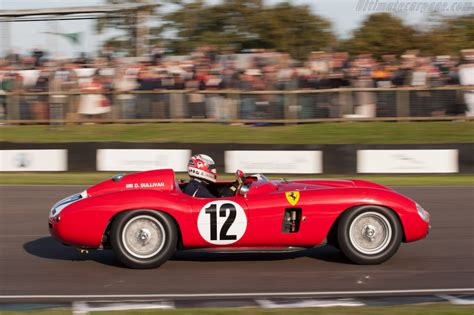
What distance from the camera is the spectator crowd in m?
17.9

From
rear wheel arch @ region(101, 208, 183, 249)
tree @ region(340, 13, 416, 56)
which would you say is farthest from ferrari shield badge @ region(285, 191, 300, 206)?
tree @ region(340, 13, 416, 56)

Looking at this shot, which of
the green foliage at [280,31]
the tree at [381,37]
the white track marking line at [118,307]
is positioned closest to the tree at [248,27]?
the green foliage at [280,31]

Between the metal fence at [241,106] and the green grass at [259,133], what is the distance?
19cm

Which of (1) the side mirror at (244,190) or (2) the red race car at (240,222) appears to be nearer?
(2) the red race car at (240,222)

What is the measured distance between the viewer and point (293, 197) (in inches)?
270

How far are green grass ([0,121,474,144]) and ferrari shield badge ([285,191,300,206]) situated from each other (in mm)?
10849

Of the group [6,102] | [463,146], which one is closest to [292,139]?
[463,146]

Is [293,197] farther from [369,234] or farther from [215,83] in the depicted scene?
[215,83]

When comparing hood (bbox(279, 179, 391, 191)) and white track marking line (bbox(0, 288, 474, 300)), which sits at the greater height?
hood (bbox(279, 179, 391, 191))

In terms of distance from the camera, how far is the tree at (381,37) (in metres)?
26.6

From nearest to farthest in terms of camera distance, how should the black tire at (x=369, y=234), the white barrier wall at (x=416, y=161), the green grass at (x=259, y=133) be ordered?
the black tire at (x=369, y=234) → the white barrier wall at (x=416, y=161) → the green grass at (x=259, y=133)

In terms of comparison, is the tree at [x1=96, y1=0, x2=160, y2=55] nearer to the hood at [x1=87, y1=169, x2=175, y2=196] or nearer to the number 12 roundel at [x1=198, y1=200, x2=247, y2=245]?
the hood at [x1=87, y1=169, x2=175, y2=196]

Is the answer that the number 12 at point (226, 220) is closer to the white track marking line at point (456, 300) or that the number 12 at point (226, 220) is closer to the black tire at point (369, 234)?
the black tire at point (369, 234)

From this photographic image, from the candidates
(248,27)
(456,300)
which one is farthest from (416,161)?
(248,27)
